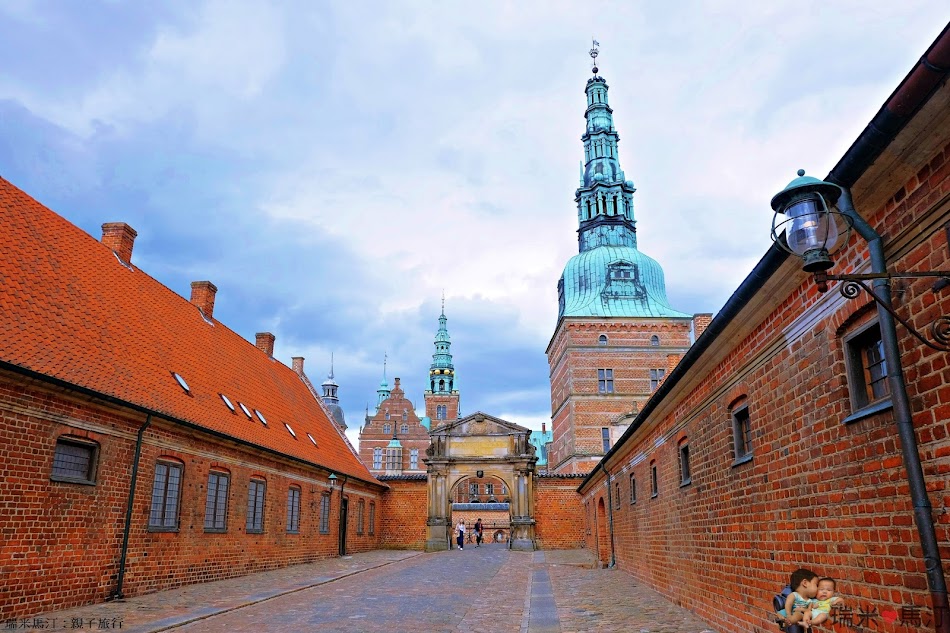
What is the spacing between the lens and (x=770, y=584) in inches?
300

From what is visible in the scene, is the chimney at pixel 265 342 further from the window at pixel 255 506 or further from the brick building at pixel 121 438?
the window at pixel 255 506

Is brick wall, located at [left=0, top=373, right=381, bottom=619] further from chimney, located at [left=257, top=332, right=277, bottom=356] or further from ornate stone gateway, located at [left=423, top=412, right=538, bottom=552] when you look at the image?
ornate stone gateway, located at [left=423, top=412, right=538, bottom=552]

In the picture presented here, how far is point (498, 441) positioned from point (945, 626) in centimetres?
3371

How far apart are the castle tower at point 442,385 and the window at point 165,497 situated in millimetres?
76689

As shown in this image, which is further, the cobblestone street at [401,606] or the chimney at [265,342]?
the chimney at [265,342]

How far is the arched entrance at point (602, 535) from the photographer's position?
24094 mm

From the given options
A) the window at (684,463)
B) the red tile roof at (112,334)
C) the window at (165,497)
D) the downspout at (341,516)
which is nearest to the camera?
the window at (684,463)

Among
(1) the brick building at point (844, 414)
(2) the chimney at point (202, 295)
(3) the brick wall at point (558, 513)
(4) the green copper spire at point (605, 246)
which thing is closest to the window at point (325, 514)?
(2) the chimney at point (202, 295)

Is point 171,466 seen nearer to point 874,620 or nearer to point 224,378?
point 224,378

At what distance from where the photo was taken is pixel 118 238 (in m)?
19.5

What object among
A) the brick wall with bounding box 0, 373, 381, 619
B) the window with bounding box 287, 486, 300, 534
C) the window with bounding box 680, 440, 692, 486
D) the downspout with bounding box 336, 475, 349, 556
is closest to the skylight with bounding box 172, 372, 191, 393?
the brick wall with bounding box 0, 373, 381, 619

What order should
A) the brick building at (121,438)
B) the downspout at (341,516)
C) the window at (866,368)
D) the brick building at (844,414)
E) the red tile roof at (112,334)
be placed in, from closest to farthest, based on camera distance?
the brick building at (844,414) → the window at (866,368) → the brick building at (121,438) → the red tile roof at (112,334) → the downspout at (341,516)

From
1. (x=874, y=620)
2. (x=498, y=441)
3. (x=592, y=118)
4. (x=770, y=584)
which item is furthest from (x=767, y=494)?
(x=592, y=118)

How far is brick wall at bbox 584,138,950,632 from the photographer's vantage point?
4.63 m
